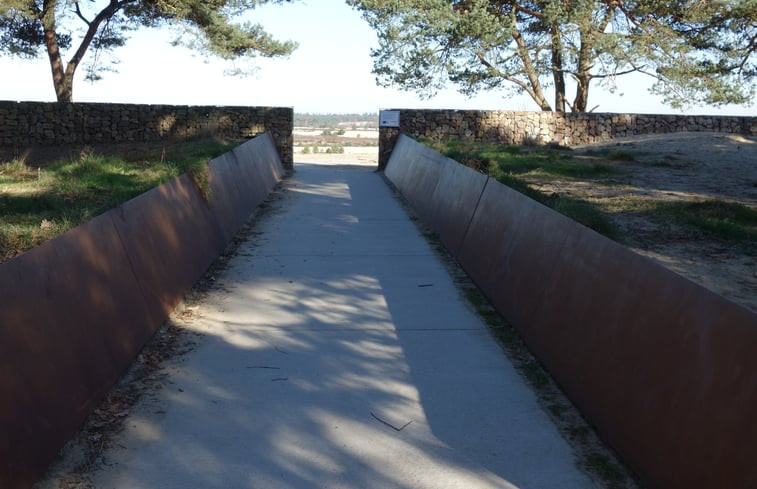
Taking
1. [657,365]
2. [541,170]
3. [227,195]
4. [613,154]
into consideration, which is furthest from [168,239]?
[613,154]

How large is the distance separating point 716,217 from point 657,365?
7.10 metres

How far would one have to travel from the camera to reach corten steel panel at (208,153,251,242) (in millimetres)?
11305

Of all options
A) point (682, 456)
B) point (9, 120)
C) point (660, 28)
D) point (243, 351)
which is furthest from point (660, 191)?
point (9, 120)

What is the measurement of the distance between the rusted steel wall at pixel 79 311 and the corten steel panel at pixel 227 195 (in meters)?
2.25

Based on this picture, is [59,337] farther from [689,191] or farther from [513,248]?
[689,191]

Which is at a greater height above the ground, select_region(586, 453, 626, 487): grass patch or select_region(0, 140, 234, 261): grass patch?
select_region(0, 140, 234, 261): grass patch

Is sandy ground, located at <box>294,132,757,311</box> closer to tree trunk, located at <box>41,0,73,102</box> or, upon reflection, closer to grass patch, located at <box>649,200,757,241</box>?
grass patch, located at <box>649,200,757,241</box>

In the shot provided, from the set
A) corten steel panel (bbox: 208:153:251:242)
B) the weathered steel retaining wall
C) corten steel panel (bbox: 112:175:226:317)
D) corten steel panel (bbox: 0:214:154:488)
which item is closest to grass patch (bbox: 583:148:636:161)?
the weathered steel retaining wall

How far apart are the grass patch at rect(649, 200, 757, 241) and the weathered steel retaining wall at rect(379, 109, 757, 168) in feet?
55.3

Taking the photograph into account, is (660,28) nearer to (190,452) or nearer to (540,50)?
(540,50)

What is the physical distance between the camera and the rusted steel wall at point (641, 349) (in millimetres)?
3652

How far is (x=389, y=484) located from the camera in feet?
14.6

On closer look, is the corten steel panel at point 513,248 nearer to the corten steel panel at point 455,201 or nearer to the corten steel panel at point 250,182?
the corten steel panel at point 455,201

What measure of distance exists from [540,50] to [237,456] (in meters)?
30.3
